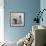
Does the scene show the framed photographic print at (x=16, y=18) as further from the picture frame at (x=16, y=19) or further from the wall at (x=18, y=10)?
the wall at (x=18, y=10)

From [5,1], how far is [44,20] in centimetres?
184

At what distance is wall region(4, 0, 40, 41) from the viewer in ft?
18.8

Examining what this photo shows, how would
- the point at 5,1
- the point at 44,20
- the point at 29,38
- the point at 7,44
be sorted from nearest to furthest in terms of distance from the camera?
the point at 29,38 < the point at 7,44 < the point at 44,20 < the point at 5,1

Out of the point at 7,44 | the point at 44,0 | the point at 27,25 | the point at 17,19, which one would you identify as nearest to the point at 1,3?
the point at 17,19

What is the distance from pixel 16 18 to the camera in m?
5.78

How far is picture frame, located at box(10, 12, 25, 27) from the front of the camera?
5.76 m

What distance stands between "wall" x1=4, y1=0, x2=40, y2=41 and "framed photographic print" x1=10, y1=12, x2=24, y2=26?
0.13 m

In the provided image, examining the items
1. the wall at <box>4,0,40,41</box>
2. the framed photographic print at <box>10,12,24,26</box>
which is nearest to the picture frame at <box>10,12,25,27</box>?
the framed photographic print at <box>10,12,24,26</box>

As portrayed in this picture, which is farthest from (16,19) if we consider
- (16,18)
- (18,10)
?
(18,10)

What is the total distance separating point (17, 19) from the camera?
19.0 feet

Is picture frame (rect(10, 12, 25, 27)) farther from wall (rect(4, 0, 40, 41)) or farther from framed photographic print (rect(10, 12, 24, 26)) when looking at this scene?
wall (rect(4, 0, 40, 41))

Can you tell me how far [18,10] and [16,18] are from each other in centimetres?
34

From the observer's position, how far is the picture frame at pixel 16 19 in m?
5.76

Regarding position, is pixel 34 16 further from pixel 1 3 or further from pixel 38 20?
pixel 1 3
